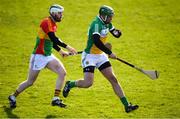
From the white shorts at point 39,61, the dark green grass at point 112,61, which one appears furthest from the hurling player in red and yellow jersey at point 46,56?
the dark green grass at point 112,61

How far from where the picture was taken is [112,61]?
59.1 feet

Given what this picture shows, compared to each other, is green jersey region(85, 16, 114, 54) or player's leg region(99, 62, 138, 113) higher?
green jersey region(85, 16, 114, 54)

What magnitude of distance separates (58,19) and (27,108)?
2.53 metres

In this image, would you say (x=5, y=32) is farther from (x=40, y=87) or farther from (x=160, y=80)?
(x=160, y=80)

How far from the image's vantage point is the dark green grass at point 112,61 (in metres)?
13.2

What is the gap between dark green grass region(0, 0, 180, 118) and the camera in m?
13.2

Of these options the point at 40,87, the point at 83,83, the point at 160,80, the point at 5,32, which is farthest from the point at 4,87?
the point at 5,32

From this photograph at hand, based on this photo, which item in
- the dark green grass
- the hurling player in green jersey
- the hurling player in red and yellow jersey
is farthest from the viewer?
the dark green grass

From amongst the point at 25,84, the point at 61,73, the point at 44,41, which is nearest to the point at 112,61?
the point at 61,73

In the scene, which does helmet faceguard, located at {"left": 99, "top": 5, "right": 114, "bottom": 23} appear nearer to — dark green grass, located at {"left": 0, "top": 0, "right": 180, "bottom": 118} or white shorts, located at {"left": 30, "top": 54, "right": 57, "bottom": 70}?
white shorts, located at {"left": 30, "top": 54, "right": 57, "bottom": 70}

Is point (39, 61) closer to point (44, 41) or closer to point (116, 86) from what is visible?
point (44, 41)

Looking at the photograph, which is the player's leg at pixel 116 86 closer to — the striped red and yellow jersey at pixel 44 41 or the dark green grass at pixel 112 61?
the dark green grass at pixel 112 61

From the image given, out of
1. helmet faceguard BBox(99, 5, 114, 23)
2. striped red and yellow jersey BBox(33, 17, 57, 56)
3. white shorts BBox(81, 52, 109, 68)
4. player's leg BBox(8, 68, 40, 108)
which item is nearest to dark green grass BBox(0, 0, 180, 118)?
player's leg BBox(8, 68, 40, 108)

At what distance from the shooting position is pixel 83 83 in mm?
12938
